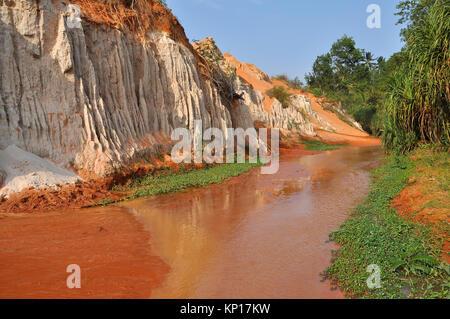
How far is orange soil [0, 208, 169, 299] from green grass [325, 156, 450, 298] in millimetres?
2653

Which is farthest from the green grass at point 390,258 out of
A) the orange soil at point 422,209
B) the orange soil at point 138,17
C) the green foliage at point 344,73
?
the green foliage at point 344,73

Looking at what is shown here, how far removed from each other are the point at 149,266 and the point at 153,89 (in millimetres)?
11350

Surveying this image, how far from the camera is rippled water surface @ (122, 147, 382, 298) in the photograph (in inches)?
154

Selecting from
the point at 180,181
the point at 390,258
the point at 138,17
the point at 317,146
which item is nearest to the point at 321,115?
the point at 317,146

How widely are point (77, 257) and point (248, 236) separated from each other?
3023 millimetres

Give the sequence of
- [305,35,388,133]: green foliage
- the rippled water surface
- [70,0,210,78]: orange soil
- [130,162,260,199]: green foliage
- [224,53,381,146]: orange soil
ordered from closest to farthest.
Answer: the rippled water surface
[130,162,260,199]: green foliage
[70,0,210,78]: orange soil
[224,53,381,146]: orange soil
[305,35,388,133]: green foliage

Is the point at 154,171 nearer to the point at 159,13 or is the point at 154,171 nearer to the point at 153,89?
the point at 153,89

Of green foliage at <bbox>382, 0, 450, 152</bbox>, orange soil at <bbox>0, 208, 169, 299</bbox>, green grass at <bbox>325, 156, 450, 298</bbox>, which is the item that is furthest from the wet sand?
green foliage at <bbox>382, 0, 450, 152</bbox>

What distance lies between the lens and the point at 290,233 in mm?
5770

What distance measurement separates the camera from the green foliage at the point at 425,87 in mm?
7824

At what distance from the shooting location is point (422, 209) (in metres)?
5.68

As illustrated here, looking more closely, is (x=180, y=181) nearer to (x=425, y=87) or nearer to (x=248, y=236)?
(x=248, y=236)

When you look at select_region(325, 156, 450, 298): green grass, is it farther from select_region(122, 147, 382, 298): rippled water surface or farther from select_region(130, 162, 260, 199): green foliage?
select_region(130, 162, 260, 199): green foliage

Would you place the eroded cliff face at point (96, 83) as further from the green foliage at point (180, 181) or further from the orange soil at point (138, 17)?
the green foliage at point (180, 181)
